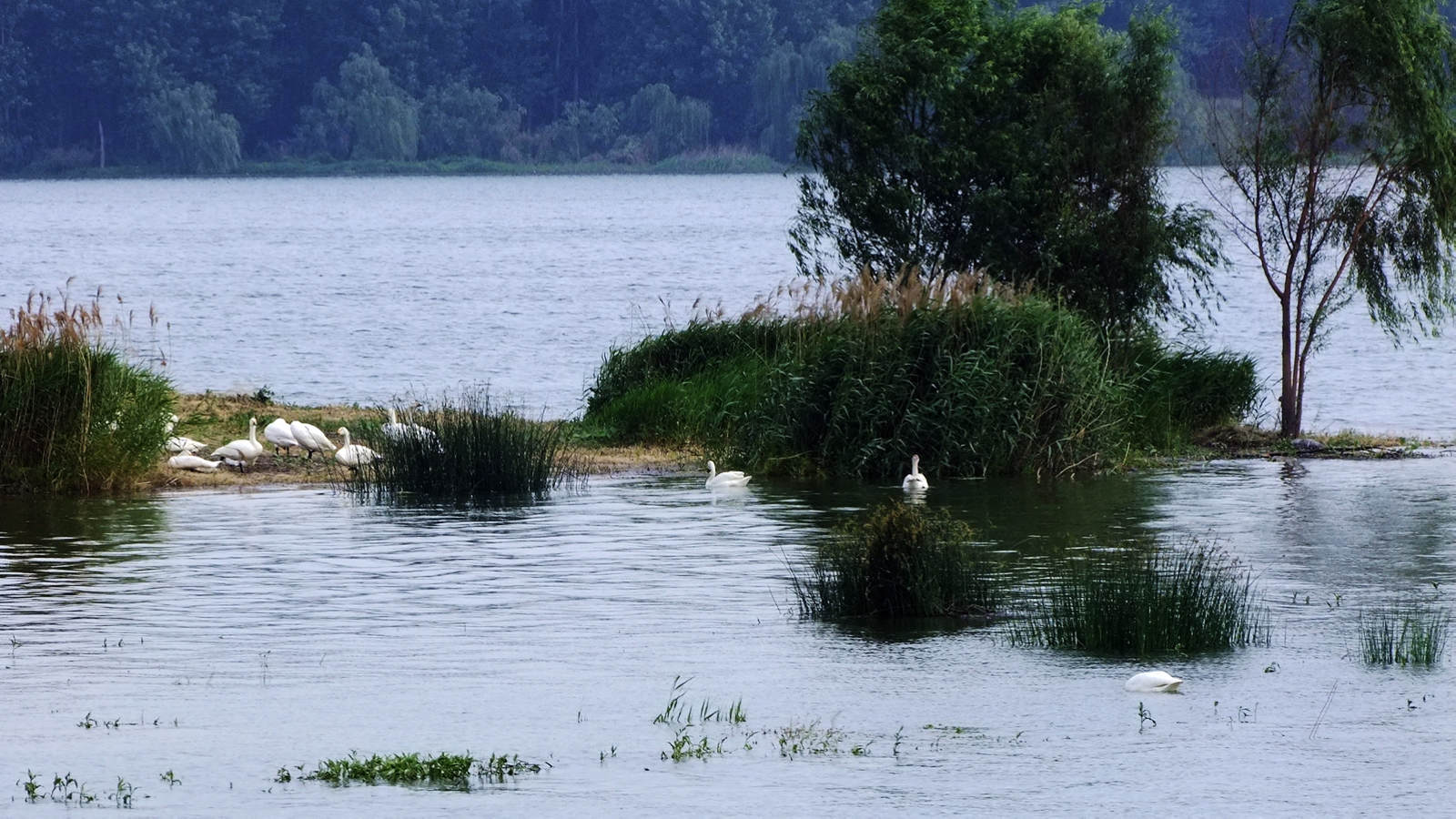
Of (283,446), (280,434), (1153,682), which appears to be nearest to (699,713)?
(1153,682)

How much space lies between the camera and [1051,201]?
88.6 feet

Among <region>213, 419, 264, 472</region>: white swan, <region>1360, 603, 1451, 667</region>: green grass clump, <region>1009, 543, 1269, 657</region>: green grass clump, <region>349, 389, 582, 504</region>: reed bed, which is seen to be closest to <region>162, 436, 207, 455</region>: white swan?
<region>213, 419, 264, 472</region>: white swan

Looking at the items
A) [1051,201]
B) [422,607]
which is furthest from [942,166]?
[422,607]

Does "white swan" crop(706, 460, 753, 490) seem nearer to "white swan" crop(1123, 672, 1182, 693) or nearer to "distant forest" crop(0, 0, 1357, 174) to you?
"white swan" crop(1123, 672, 1182, 693)

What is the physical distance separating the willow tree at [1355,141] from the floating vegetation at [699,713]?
14346mm

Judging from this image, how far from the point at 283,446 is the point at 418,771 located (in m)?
14.2

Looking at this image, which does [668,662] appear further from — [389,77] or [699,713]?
[389,77]

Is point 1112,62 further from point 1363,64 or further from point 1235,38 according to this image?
point 1363,64

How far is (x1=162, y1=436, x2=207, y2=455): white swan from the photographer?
22.7 meters

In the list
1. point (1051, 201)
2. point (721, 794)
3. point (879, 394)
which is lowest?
point (721, 794)

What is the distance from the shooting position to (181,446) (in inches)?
899

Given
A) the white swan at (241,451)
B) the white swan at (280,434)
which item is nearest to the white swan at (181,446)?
the white swan at (241,451)

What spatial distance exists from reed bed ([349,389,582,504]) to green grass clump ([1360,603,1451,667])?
9.47 meters

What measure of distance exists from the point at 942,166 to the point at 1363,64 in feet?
17.7
